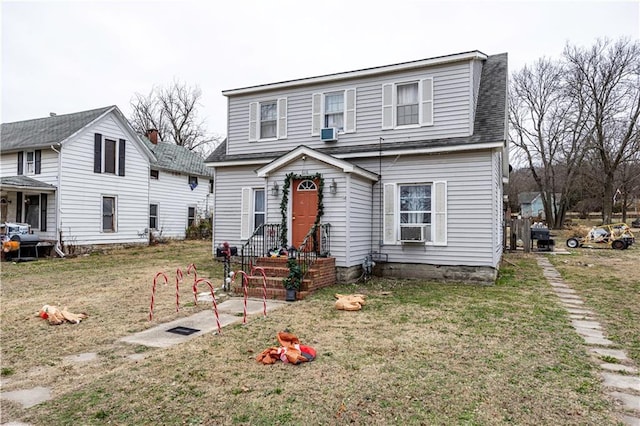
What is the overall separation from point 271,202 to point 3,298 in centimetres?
644

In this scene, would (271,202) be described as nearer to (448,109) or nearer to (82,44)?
(448,109)

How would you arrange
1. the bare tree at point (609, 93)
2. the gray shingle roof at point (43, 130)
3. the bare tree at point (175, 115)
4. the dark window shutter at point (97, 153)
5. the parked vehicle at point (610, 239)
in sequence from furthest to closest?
the bare tree at point (175, 115) < the bare tree at point (609, 93) < the parked vehicle at point (610, 239) < the dark window shutter at point (97, 153) < the gray shingle roof at point (43, 130)

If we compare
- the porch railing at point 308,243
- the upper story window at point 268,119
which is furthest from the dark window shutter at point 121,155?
the porch railing at point 308,243

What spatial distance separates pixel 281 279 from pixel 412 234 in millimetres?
3918

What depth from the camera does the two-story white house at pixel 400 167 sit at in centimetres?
1014

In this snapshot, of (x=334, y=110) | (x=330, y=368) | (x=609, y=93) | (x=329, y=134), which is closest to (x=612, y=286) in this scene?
(x=329, y=134)

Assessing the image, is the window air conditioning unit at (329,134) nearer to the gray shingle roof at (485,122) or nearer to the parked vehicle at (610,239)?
the gray shingle roof at (485,122)

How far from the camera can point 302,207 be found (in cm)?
1066

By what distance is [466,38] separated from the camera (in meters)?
19.9

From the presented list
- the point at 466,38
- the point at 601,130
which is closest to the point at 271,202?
the point at 466,38

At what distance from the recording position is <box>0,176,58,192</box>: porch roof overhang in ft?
49.7

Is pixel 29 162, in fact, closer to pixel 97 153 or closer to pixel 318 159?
pixel 97 153

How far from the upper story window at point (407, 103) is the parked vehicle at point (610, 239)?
14.4 metres

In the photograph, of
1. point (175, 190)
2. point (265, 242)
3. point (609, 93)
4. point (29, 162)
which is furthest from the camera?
point (609, 93)
